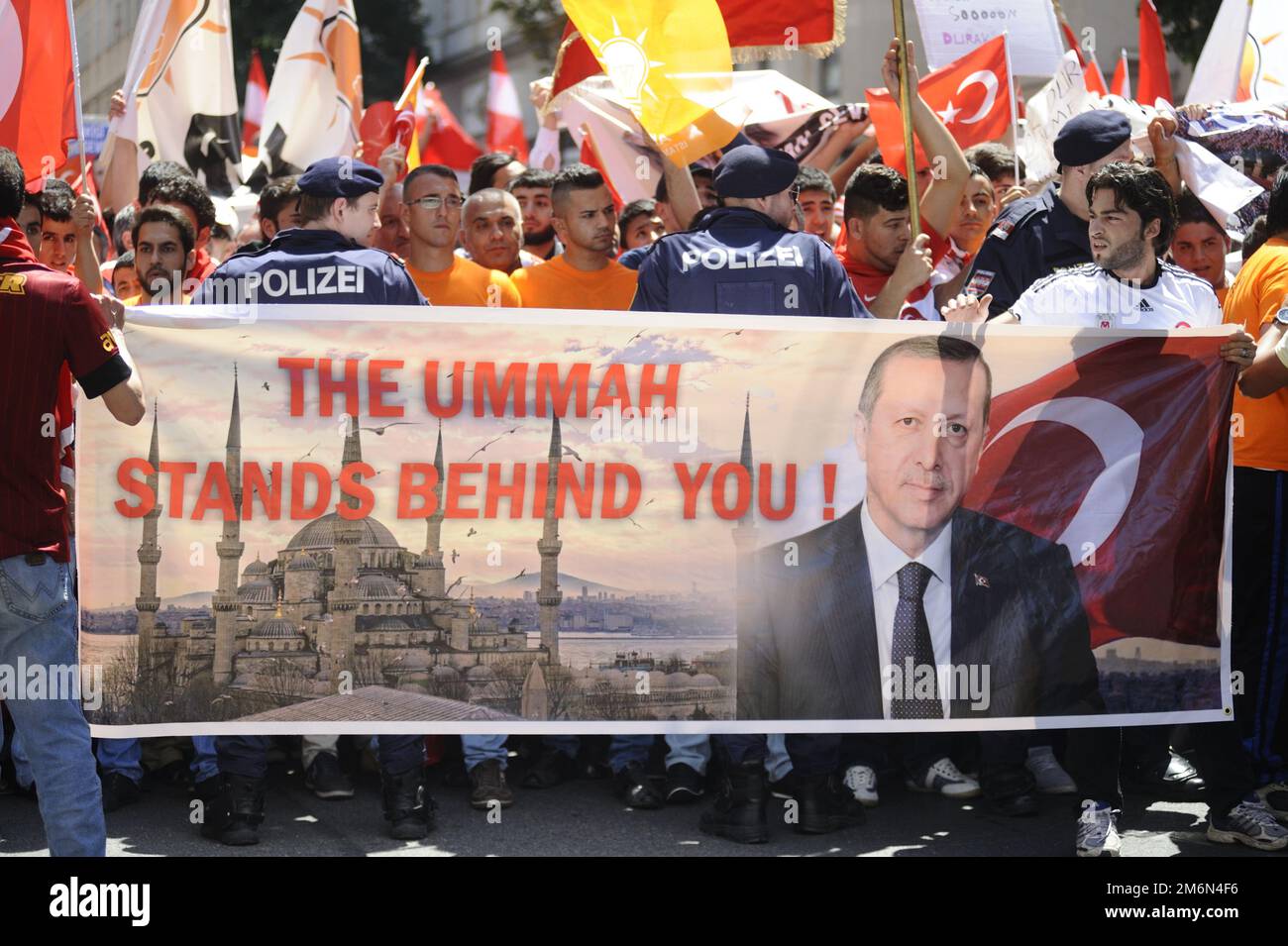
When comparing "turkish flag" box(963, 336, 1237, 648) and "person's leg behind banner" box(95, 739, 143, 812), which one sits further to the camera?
"person's leg behind banner" box(95, 739, 143, 812)

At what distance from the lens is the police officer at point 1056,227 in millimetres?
6340

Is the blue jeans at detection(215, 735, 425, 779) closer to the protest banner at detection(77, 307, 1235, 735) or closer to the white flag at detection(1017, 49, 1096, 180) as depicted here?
the protest banner at detection(77, 307, 1235, 735)

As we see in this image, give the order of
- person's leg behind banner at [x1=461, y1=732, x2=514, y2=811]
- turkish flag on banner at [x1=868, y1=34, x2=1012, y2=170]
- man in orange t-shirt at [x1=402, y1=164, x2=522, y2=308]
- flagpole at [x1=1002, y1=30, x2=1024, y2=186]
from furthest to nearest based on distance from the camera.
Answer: turkish flag on banner at [x1=868, y1=34, x2=1012, y2=170], flagpole at [x1=1002, y1=30, x2=1024, y2=186], man in orange t-shirt at [x1=402, y1=164, x2=522, y2=308], person's leg behind banner at [x1=461, y1=732, x2=514, y2=811]

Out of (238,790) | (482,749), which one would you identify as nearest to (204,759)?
(238,790)

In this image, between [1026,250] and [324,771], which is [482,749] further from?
[1026,250]

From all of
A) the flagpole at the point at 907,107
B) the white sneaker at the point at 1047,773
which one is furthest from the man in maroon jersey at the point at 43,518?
the white sneaker at the point at 1047,773

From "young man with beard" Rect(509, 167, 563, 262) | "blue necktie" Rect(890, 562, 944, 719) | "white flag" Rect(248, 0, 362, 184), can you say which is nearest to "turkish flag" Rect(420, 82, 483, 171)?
"white flag" Rect(248, 0, 362, 184)

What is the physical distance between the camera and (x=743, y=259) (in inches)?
237

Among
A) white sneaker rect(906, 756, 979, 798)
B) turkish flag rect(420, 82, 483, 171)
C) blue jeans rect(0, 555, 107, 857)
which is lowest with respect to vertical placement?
white sneaker rect(906, 756, 979, 798)

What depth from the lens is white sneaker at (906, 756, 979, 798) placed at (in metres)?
6.47

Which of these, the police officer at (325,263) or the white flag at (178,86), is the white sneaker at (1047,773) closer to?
the police officer at (325,263)

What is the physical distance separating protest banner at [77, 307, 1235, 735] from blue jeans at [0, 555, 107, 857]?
0.81 meters

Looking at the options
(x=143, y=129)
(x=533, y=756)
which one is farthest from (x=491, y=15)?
(x=533, y=756)

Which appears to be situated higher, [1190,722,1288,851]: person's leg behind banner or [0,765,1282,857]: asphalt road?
[1190,722,1288,851]: person's leg behind banner
